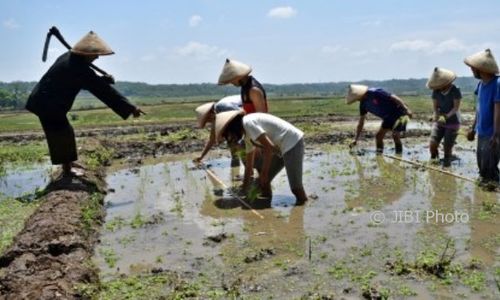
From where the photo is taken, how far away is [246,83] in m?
7.39

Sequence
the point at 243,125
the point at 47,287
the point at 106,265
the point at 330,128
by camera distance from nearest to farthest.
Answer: the point at 47,287, the point at 106,265, the point at 243,125, the point at 330,128

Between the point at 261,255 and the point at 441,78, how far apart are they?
5890 mm

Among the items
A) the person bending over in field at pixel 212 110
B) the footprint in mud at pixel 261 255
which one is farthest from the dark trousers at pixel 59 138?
the footprint in mud at pixel 261 255

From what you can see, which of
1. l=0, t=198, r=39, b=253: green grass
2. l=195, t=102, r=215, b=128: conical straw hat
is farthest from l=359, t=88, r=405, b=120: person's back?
l=0, t=198, r=39, b=253: green grass

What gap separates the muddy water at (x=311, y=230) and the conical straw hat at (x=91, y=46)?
2096 millimetres

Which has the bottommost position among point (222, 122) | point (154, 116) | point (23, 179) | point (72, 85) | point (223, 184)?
point (23, 179)

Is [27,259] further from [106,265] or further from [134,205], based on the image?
[134,205]

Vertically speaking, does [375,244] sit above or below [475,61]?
below

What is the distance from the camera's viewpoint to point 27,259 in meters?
4.57

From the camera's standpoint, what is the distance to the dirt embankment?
4.02 m

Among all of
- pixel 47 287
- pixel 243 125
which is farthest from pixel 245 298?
pixel 243 125

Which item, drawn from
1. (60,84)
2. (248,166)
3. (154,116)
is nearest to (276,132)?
(248,166)

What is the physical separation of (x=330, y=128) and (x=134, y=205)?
1141 centimetres

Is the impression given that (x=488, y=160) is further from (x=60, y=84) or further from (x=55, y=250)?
(x=60, y=84)
